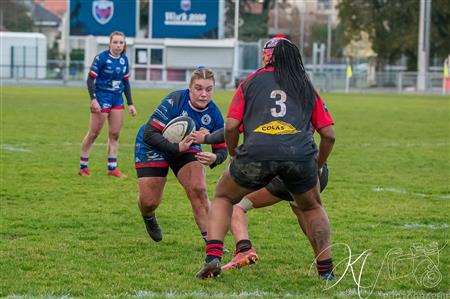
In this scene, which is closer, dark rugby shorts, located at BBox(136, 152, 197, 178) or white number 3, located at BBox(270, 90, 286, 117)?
white number 3, located at BBox(270, 90, 286, 117)

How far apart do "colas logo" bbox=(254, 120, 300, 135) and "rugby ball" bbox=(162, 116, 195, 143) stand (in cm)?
109

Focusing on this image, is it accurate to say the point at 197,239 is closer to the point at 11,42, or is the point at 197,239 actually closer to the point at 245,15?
the point at 11,42

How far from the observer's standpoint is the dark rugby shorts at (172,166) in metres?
7.46

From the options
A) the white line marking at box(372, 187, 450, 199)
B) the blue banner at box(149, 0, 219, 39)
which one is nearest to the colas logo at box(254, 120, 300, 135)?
the white line marking at box(372, 187, 450, 199)

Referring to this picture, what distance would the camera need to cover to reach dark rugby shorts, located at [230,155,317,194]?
593 cm

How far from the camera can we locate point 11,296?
5586mm

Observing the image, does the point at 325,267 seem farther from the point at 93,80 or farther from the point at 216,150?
the point at 93,80

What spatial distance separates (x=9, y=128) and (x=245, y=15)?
61.8 m

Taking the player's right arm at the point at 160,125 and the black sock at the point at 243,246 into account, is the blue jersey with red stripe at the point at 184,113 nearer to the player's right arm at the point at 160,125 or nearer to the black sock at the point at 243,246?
the player's right arm at the point at 160,125

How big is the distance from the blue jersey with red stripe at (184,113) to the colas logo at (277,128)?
1174 mm

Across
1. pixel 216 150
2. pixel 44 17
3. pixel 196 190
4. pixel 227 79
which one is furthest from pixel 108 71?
pixel 44 17

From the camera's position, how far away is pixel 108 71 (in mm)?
12281

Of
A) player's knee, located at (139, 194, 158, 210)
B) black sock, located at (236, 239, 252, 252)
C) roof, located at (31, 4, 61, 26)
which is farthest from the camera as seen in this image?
roof, located at (31, 4, 61, 26)
